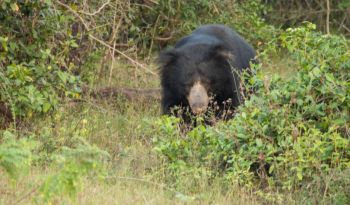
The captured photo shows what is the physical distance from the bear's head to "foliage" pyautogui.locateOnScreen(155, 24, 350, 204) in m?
1.41

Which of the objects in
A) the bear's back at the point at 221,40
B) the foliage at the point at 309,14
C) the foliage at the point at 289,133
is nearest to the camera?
the foliage at the point at 289,133

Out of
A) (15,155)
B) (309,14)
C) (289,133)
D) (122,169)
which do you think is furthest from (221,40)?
(309,14)

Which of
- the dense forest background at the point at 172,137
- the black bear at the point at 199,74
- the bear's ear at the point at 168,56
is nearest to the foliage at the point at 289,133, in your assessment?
the dense forest background at the point at 172,137

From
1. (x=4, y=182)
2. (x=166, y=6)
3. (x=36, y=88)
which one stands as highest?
(x=166, y=6)

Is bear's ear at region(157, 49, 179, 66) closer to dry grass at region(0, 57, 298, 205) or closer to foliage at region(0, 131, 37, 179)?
dry grass at region(0, 57, 298, 205)

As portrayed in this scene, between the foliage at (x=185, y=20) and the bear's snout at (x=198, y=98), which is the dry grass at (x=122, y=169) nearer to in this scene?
the bear's snout at (x=198, y=98)

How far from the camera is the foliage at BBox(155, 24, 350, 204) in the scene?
215 inches

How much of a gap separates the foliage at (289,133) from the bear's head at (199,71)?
141 cm

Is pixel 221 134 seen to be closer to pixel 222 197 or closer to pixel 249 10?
pixel 222 197

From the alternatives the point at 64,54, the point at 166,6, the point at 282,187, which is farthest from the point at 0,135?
the point at 166,6

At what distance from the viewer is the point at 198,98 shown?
7367 millimetres

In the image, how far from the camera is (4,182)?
17.2 feet

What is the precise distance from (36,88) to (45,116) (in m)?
0.35

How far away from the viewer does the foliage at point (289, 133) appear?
5453 millimetres
